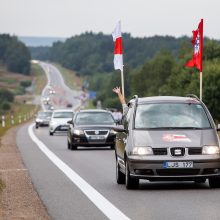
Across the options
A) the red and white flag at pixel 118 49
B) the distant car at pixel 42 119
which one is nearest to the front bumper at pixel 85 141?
the red and white flag at pixel 118 49

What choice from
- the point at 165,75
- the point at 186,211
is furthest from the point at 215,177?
the point at 165,75

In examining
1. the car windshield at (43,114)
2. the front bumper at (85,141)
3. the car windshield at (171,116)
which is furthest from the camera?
the car windshield at (43,114)

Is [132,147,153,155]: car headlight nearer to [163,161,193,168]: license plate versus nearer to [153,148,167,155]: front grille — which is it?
[153,148,167,155]: front grille

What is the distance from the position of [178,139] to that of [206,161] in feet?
1.89

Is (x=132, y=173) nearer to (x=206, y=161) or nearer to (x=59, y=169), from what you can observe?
(x=206, y=161)

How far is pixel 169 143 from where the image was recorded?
15.2m

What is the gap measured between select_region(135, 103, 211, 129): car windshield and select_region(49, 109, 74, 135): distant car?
3259 centimetres

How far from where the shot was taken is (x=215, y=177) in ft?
50.0

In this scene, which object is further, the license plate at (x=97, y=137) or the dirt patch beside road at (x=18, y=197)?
the license plate at (x=97, y=137)

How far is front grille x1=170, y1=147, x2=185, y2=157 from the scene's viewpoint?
595 inches

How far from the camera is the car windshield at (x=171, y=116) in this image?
16000 mm

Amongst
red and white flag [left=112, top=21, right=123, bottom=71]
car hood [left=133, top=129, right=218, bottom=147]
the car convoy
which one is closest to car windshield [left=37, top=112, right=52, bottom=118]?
red and white flag [left=112, top=21, right=123, bottom=71]

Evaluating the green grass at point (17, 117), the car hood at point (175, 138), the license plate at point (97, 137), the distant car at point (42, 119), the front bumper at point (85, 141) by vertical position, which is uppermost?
the car hood at point (175, 138)

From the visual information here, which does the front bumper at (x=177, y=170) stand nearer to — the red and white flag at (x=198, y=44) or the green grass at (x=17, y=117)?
the red and white flag at (x=198, y=44)
